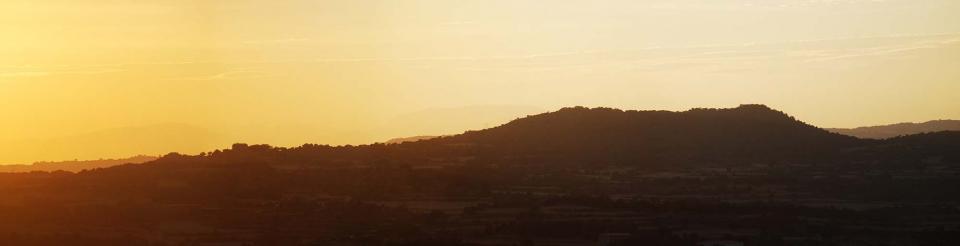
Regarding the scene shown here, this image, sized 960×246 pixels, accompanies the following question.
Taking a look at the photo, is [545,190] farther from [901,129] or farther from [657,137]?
[901,129]

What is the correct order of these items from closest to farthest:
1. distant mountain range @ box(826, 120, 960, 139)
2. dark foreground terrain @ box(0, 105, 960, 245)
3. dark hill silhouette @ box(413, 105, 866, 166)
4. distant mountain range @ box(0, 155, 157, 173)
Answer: dark foreground terrain @ box(0, 105, 960, 245) < dark hill silhouette @ box(413, 105, 866, 166) < distant mountain range @ box(0, 155, 157, 173) < distant mountain range @ box(826, 120, 960, 139)

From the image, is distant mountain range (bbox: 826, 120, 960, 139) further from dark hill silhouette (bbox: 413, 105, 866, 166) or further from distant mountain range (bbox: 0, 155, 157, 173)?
distant mountain range (bbox: 0, 155, 157, 173)

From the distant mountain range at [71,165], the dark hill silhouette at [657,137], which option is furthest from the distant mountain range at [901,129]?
the distant mountain range at [71,165]

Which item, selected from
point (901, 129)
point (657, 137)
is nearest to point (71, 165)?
point (657, 137)

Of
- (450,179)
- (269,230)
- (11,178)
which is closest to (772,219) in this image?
(450,179)

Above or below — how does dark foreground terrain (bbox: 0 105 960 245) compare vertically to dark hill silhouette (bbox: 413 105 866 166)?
below

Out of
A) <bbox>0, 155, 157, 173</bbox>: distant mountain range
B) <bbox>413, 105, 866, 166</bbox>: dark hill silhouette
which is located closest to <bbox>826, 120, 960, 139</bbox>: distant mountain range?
<bbox>413, 105, 866, 166</bbox>: dark hill silhouette
